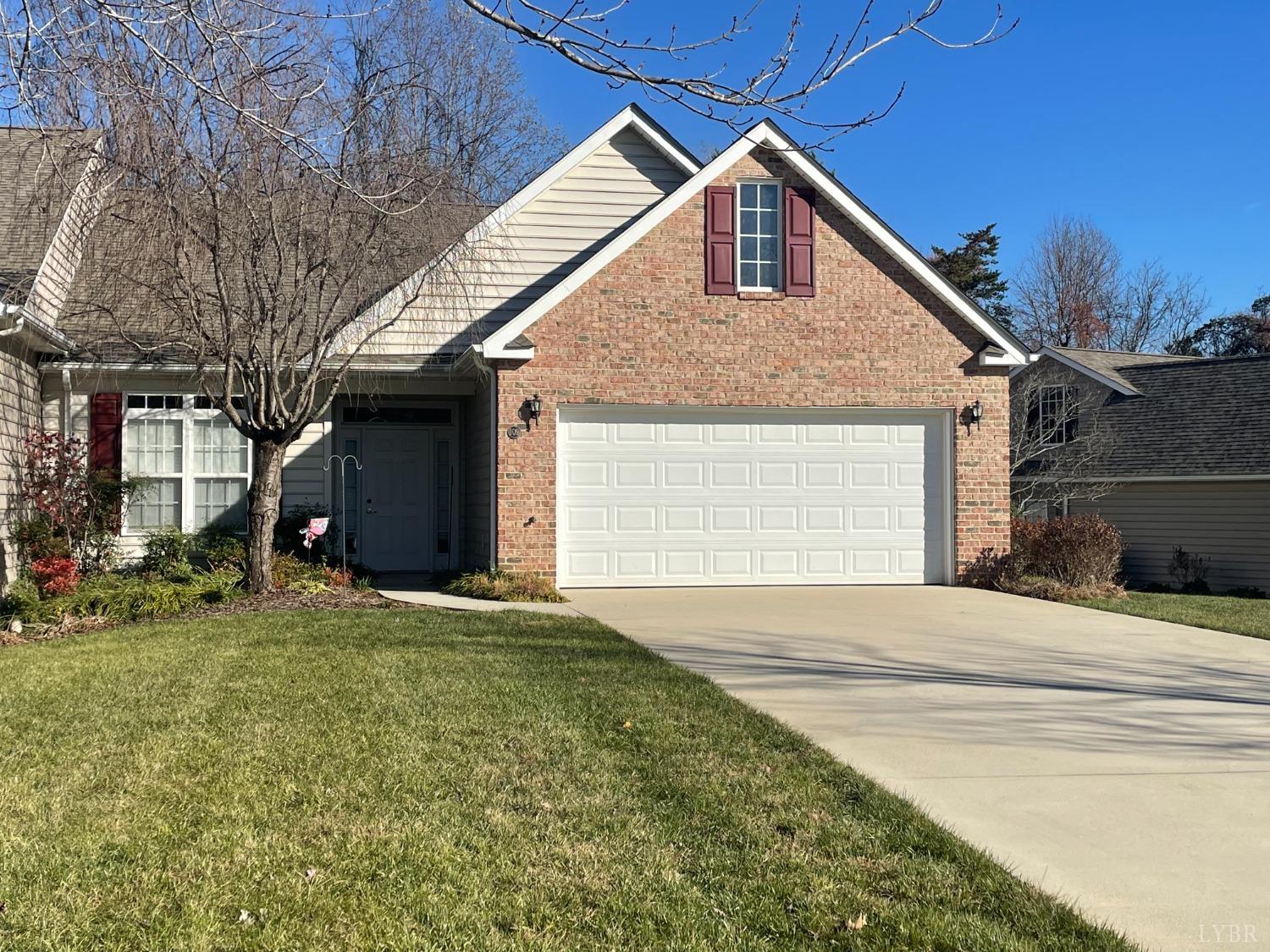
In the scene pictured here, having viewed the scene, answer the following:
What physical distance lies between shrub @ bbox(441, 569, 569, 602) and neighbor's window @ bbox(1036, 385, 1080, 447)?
12.5 m

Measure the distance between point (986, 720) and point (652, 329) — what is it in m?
8.13

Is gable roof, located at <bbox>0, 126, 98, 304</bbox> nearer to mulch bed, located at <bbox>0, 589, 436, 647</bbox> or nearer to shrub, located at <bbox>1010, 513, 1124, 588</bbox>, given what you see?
mulch bed, located at <bbox>0, 589, 436, 647</bbox>

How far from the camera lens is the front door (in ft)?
50.8

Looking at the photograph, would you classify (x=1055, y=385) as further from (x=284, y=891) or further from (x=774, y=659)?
(x=284, y=891)

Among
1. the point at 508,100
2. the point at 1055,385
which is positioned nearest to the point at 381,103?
the point at 1055,385

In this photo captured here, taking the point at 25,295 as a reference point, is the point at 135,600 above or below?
below

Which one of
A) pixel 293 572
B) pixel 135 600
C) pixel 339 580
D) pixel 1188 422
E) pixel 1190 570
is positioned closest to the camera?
pixel 135 600

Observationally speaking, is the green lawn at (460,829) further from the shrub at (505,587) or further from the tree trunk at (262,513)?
the shrub at (505,587)

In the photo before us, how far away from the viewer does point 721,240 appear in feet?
43.9

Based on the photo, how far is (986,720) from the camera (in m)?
6.16

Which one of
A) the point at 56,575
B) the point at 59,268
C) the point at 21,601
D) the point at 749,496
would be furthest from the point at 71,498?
the point at 749,496

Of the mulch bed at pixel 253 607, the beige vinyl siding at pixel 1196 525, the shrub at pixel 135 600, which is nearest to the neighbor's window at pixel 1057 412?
the beige vinyl siding at pixel 1196 525

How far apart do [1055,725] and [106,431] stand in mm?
12228

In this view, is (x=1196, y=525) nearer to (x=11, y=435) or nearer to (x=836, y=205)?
(x=836, y=205)
